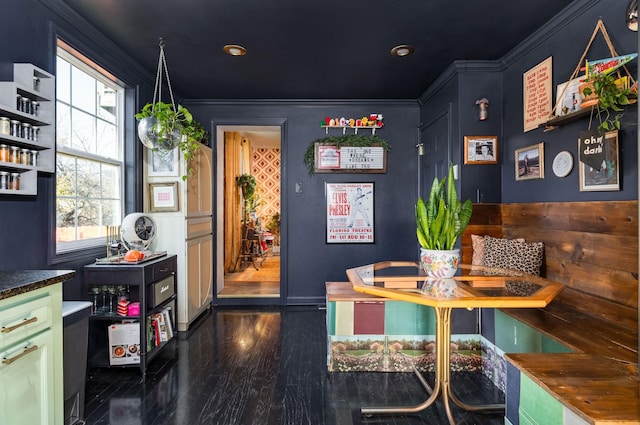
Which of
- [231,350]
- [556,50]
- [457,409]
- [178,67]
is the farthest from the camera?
[178,67]

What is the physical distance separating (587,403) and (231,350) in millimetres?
2648

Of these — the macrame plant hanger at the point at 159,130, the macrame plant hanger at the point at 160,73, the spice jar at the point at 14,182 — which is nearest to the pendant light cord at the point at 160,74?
the macrame plant hanger at the point at 160,73

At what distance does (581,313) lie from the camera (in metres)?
2.33

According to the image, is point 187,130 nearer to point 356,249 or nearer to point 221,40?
point 221,40

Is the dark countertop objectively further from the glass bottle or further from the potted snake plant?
the potted snake plant

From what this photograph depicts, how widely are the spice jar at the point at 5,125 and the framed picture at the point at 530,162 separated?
3.42m

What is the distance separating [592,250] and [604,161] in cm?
56

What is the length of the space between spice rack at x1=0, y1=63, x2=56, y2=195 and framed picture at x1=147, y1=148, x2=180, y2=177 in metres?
1.34

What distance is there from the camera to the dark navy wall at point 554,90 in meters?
2.06

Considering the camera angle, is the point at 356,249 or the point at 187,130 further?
the point at 356,249

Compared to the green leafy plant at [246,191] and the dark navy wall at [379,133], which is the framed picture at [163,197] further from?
the green leafy plant at [246,191]

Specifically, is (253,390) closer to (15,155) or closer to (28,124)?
(15,155)

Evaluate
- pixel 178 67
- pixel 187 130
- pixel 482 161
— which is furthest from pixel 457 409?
pixel 178 67

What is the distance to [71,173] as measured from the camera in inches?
107
